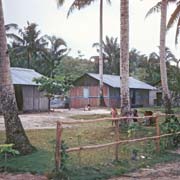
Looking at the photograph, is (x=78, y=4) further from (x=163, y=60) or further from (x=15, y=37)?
→ (x=15, y=37)

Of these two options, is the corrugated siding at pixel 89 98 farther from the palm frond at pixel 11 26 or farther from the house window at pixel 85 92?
the palm frond at pixel 11 26

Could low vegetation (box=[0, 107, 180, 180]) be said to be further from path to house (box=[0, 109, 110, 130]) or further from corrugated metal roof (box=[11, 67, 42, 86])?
corrugated metal roof (box=[11, 67, 42, 86])

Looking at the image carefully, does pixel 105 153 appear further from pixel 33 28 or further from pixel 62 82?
pixel 33 28

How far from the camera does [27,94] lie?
31.6 meters

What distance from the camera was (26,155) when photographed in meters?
10.4

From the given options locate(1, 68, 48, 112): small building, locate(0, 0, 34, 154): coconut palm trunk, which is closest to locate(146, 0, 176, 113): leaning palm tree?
locate(0, 0, 34, 154): coconut palm trunk

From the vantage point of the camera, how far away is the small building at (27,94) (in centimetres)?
3031

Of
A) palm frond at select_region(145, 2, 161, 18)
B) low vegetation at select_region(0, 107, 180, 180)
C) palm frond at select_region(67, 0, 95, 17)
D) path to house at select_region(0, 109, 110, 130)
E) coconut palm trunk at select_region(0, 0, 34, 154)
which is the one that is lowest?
low vegetation at select_region(0, 107, 180, 180)

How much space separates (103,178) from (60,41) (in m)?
54.2

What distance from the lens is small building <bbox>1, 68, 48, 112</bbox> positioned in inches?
1193

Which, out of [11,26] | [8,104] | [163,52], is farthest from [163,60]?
[11,26]

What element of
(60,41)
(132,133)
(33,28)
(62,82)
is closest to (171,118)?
(132,133)

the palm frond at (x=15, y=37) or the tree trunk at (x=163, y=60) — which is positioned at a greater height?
the palm frond at (x=15, y=37)

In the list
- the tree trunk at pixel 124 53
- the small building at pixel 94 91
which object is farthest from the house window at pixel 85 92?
the tree trunk at pixel 124 53
